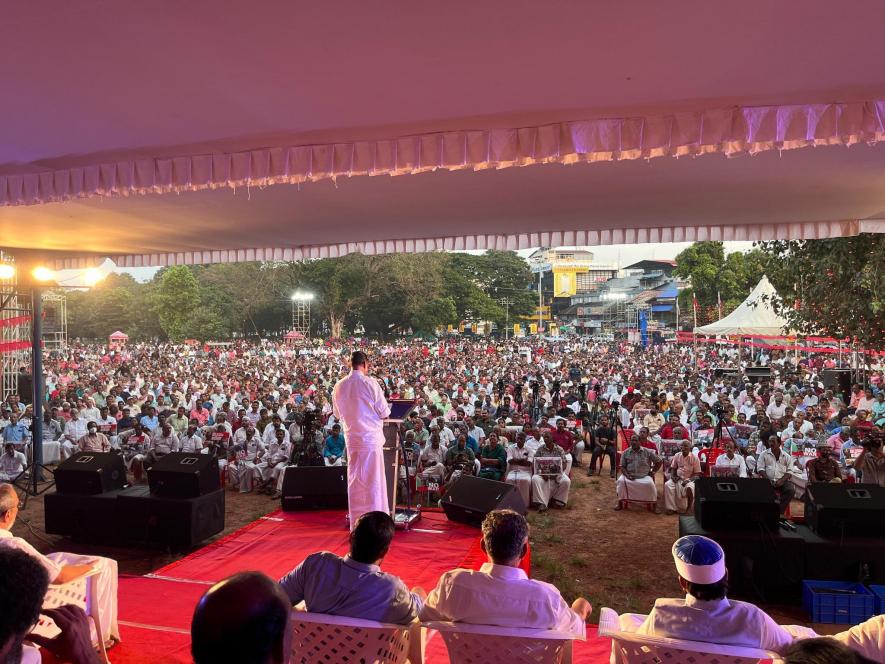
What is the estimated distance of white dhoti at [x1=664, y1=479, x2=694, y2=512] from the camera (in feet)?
26.1

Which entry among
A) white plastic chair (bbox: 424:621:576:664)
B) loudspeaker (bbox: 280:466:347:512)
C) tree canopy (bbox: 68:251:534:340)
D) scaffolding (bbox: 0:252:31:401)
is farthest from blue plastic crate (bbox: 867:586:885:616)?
tree canopy (bbox: 68:251:534:340)

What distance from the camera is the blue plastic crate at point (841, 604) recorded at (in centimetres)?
452

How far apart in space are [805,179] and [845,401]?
12672 mm

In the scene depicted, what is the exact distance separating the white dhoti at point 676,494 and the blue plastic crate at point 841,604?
128 inches

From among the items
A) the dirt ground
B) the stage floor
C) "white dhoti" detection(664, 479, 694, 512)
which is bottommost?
the dirt ground

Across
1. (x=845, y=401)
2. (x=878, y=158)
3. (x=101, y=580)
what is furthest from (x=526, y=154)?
(x=845, y=401)

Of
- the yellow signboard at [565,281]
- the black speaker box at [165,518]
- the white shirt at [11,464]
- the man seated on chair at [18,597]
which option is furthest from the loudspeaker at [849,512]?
the yellow signboard at [565,281]

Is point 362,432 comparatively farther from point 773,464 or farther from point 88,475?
point 773,464

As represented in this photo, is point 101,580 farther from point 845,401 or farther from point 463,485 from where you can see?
point 845,401

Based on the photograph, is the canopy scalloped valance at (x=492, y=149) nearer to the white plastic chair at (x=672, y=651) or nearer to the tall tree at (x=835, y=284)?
the white plastic chair at (x=672, y=651)

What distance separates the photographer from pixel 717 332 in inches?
687

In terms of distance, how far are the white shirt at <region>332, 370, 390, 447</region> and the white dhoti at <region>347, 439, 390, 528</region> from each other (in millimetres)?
61

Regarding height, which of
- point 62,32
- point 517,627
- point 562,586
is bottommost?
point 562,586

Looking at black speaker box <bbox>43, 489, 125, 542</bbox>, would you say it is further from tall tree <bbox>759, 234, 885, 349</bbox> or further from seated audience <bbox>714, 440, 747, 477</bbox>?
tall tree <bbox>759, 234, 885, 349</bbox>
